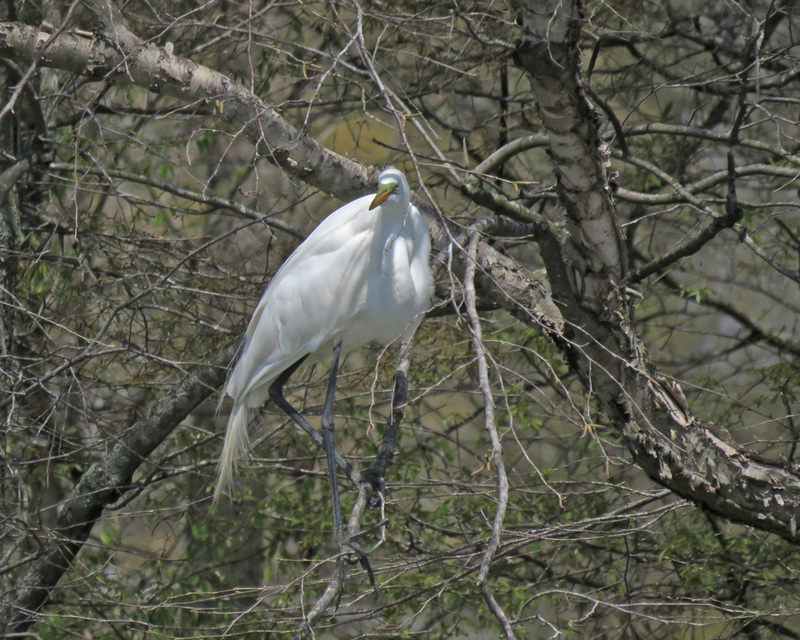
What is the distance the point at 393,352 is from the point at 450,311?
0.52 meters

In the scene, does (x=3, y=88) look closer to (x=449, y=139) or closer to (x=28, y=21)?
(x=28, y=21)

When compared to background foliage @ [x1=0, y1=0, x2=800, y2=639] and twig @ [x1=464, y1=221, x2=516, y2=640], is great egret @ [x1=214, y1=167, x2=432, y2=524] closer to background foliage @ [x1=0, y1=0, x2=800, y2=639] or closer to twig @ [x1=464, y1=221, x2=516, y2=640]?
background foliage @ [x1=0, y1=0, x2=800, y2=639]

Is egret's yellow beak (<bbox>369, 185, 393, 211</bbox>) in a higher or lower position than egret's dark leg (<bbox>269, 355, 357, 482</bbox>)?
higher

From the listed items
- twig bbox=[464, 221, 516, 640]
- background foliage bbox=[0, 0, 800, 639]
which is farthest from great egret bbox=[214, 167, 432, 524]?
twig bbox=[464, 221, 516, 640]

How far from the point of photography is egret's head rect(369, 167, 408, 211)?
8.24ft

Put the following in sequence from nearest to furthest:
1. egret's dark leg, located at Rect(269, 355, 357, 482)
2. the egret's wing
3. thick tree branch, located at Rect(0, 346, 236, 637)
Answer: the egret's wing < egret's dark leg, located at Rect(269, 355, 357, 482) < thick tree branch, located at Rect(0, 346, 236, 637)

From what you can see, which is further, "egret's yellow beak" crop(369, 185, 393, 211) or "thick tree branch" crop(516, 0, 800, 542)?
"egret's yellow beak" crop(369, 185, 393, 211)

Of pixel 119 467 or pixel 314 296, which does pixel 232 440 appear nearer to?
pixel 314 296

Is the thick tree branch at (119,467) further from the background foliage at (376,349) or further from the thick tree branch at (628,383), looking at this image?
the thick tree branch at (628,383)

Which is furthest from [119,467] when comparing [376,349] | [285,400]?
[376,349]

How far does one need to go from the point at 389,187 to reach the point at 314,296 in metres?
0.50

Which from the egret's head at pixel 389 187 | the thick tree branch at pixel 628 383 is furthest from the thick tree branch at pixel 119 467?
the thick tree branch at pixel 628 383

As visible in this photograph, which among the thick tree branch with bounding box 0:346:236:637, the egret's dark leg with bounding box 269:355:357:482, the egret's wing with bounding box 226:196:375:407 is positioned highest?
the egret's wing with bounding box 226:196:375:407

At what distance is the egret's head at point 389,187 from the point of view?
2512 mm
